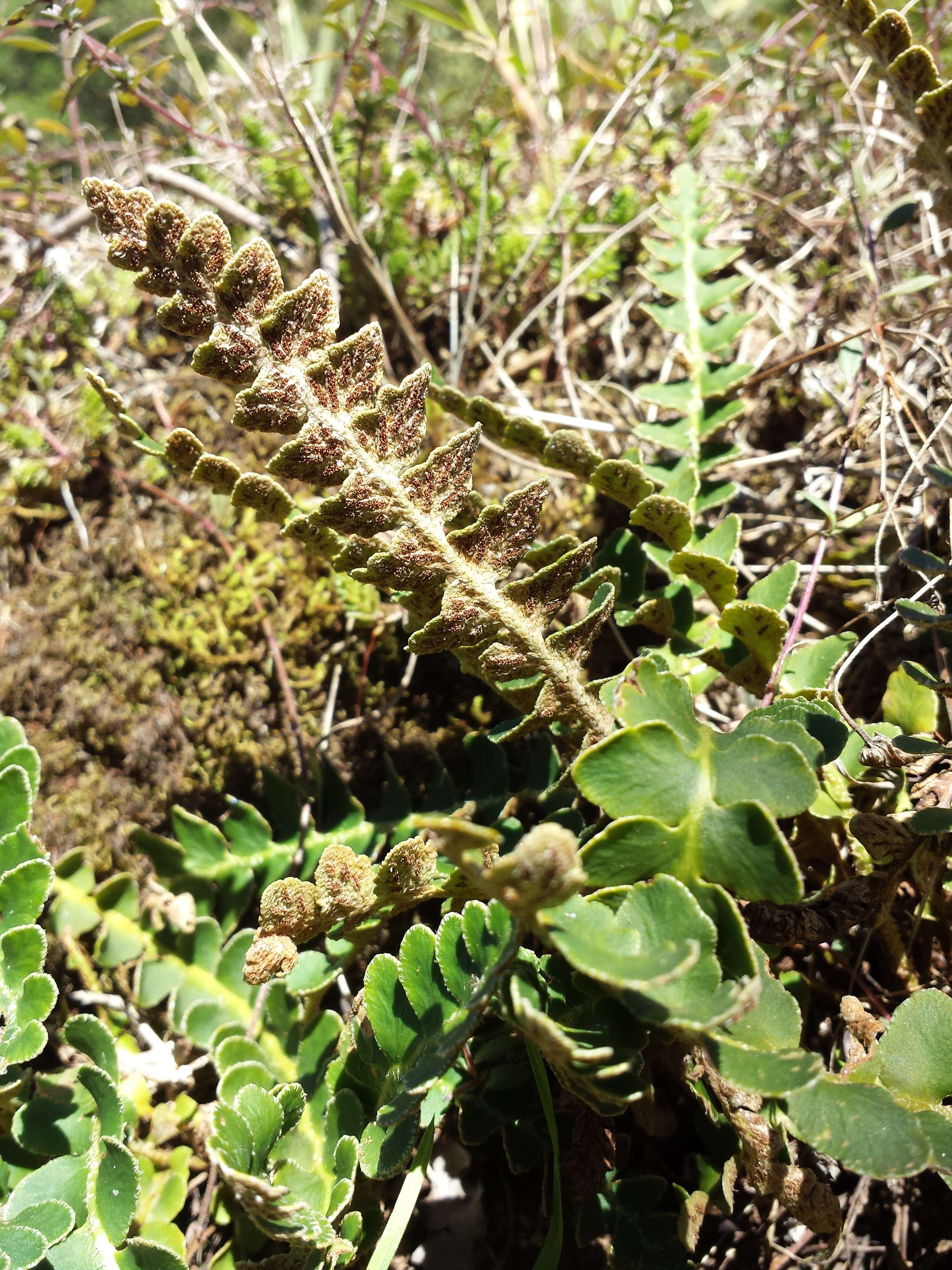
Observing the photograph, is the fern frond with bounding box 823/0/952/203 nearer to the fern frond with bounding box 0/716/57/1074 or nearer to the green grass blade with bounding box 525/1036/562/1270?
the green grass blade with bounding box 525/1036/562/1270

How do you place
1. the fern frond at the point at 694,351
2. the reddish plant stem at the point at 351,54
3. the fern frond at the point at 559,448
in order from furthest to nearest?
the reddish plant stem at the point at 351,54, the fern frond at the point at 694,351, the fern frond at the point at 559,448

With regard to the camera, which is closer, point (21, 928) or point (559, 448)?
point (21, 928)

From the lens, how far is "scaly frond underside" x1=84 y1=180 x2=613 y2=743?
1312 mm

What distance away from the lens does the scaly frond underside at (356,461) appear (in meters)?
1.31

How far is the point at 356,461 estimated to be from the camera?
1.42 metres

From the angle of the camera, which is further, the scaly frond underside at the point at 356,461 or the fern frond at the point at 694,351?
the fern frond at the point at 694,351

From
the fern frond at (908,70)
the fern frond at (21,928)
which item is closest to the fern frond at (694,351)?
the fern frond at (908,70)

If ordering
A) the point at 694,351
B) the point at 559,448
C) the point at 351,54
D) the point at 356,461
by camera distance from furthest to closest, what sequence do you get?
the point at 351,54 < the point at 694,351 < the point at 559,448 < the point at 356,461

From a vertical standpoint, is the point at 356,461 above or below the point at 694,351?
above

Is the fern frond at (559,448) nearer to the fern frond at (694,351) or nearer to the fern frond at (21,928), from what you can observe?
the fern frond at (694,351)

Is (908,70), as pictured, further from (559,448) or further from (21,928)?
(21,928)

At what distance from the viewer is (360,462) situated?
1423 millimetres

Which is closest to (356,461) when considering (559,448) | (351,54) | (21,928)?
(559,448)

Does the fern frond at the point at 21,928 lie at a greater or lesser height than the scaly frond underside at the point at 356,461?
lesser
